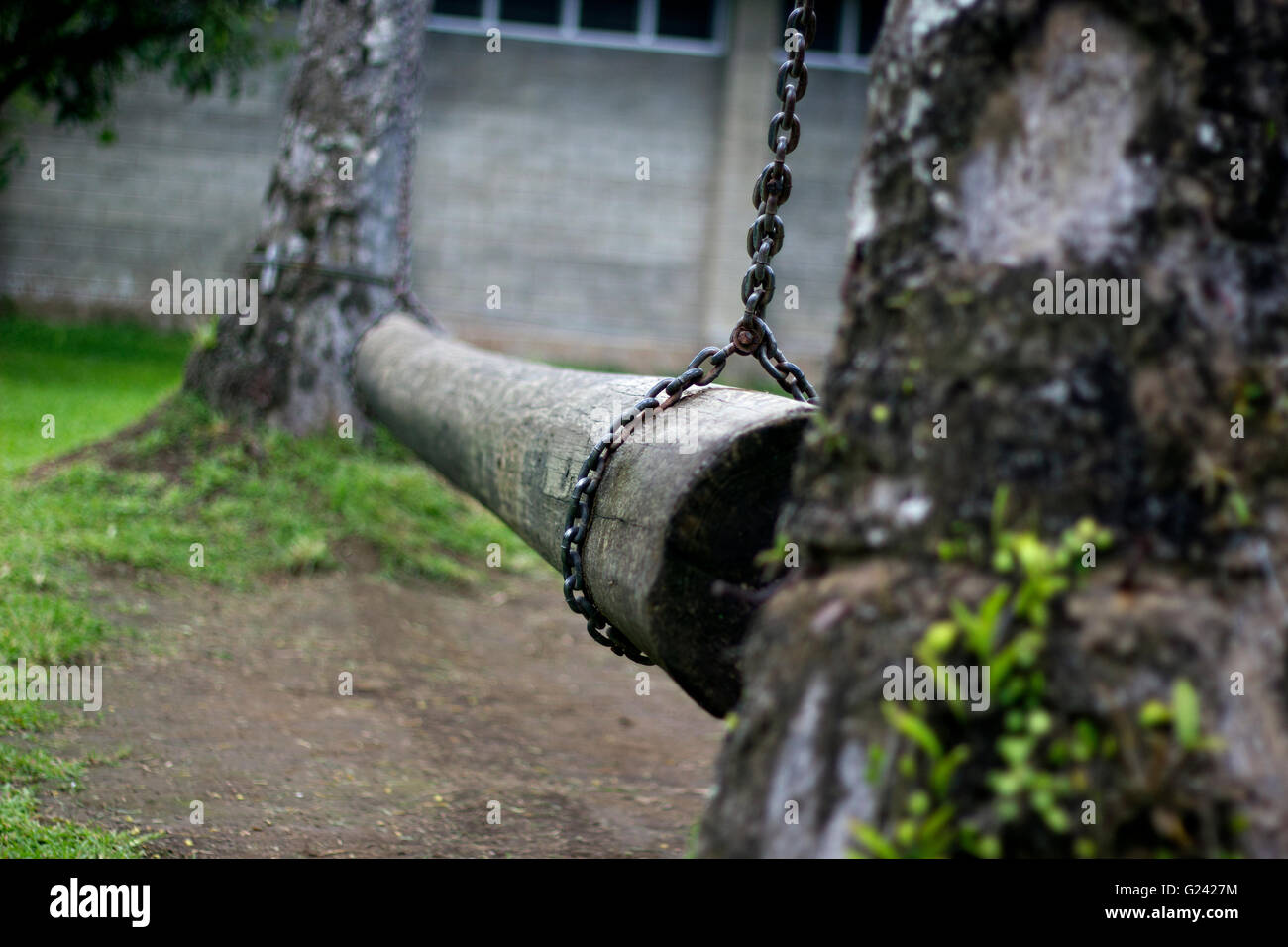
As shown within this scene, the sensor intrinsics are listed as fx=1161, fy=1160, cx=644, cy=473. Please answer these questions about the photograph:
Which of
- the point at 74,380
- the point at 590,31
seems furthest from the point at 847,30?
the point at 74,380

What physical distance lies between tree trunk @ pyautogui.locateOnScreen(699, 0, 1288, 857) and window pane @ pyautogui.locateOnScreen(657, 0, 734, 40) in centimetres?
1480

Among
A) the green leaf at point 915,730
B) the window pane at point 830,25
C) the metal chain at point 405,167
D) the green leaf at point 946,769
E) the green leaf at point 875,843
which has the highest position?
the window pane at point 830,25

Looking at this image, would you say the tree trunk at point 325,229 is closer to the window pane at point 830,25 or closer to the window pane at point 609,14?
the window pane at point 609,14

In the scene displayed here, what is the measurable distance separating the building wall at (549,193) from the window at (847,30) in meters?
0.21

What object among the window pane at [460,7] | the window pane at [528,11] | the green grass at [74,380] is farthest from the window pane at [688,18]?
the green grass at [74,380]

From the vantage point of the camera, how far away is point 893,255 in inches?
52.2

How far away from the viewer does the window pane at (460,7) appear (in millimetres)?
14789

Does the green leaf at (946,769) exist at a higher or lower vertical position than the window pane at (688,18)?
lower

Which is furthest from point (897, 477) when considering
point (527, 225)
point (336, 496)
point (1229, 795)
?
point (527, 225)

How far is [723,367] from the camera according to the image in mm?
2469

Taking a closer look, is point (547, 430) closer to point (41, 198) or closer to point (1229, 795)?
point (1229, 795)

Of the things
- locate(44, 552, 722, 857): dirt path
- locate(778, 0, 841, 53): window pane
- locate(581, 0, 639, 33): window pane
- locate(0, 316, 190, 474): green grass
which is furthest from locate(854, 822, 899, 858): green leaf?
locate(778, 0, 841, 53): window pane

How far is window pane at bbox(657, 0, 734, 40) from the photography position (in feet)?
49.6

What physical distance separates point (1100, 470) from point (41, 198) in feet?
49.4
